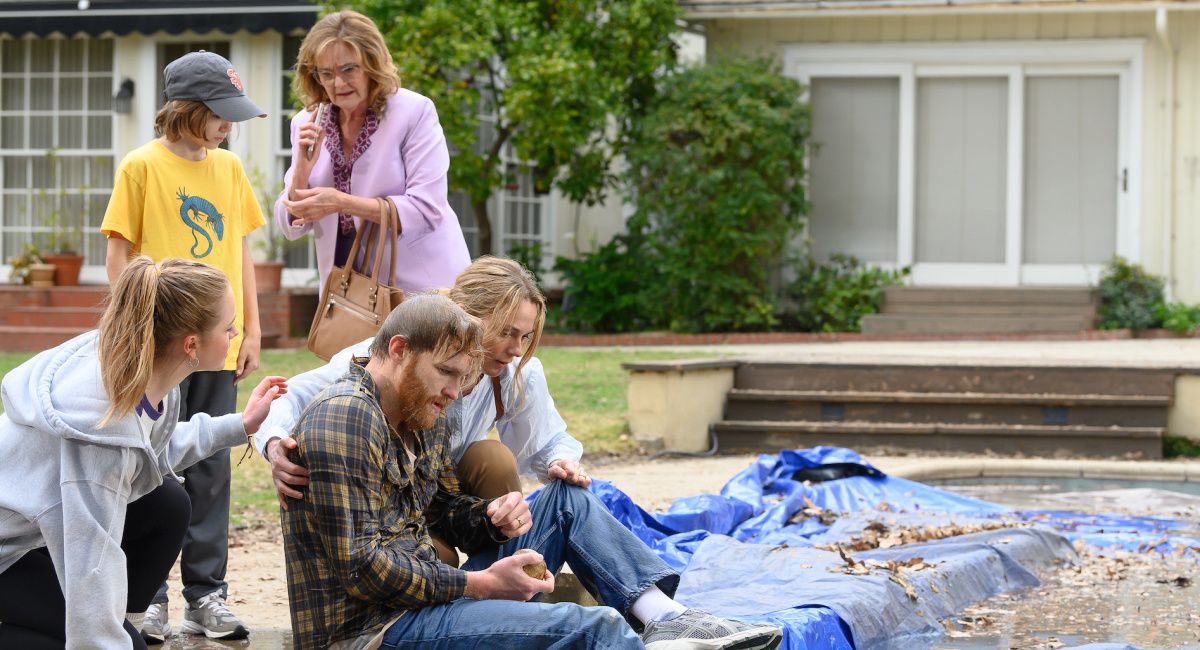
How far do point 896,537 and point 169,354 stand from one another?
3389 millimetres

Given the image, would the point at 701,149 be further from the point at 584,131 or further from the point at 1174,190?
the point at 1174,190

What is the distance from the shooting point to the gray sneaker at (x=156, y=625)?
4.06 meters

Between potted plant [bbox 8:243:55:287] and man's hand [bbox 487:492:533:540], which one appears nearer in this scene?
man's hand [bbox 487:492:533:540]

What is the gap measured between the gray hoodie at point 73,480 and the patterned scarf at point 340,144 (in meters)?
1.56

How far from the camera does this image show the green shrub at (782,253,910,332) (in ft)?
47.1

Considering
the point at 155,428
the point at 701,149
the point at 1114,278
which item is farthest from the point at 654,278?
the point at 155,428

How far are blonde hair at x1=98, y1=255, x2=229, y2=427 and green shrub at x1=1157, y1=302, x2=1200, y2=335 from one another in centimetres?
1229

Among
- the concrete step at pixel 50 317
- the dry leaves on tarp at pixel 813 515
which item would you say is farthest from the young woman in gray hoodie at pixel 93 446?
the concrete step at pixel 50 317

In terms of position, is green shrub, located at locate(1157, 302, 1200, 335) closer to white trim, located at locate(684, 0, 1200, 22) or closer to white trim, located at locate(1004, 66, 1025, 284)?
white trim, located at locate(1004, 66, 1025, 284)

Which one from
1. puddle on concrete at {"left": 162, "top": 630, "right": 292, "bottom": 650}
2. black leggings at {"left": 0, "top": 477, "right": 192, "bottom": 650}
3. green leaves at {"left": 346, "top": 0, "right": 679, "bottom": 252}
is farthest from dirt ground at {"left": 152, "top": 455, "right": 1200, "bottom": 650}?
green leaves at {"left": 346, "top": 0, "right": 679, "bottom": 252}

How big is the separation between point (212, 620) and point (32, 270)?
456 inches

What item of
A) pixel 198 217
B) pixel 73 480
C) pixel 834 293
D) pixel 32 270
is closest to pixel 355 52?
pixel 198 217

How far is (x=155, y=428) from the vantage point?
321 centimetres

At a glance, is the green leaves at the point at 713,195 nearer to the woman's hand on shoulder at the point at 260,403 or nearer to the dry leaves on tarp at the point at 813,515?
the dry leaves on tarp at the point at 813,515
